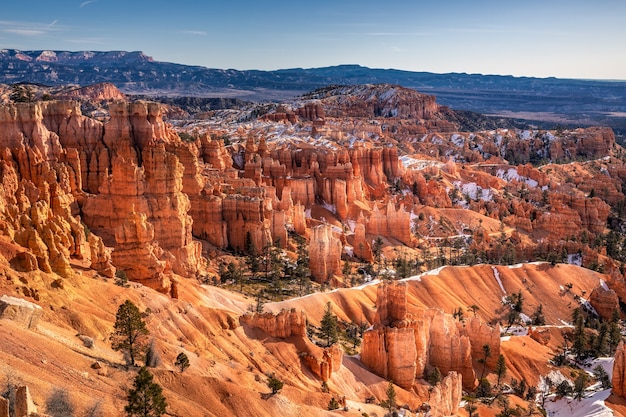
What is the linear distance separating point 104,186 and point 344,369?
22.4 meters

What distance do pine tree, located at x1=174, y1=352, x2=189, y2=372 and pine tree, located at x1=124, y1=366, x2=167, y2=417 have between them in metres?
4.69

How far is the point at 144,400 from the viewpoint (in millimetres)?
20500

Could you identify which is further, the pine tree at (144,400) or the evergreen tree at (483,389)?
the evergreen tree at (483,389)

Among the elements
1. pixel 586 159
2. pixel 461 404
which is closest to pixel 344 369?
pixel 461 404

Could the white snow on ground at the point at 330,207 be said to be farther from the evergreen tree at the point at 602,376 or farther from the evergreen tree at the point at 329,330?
the evergreen tree at the point at 329,330

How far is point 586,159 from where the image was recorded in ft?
540

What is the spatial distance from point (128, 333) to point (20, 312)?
4.23 metres

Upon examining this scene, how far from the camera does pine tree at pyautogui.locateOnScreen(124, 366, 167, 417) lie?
65.8 ft

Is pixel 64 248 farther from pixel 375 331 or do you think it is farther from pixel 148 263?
pixel 375 331

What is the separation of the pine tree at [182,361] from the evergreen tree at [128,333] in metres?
1.51

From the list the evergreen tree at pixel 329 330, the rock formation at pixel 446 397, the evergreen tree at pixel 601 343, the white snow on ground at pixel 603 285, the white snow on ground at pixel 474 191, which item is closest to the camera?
the rock formation at pixel 446 397

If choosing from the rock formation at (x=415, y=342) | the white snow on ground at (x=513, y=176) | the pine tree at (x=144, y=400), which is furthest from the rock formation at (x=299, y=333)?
the white snow on ground at (x=513, y=176)

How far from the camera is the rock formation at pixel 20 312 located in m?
22.1

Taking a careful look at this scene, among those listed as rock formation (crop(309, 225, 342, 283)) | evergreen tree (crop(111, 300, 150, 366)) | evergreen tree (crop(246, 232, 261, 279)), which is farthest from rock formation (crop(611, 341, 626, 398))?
evergreen tree (crop(111, 300, 150, 366))
